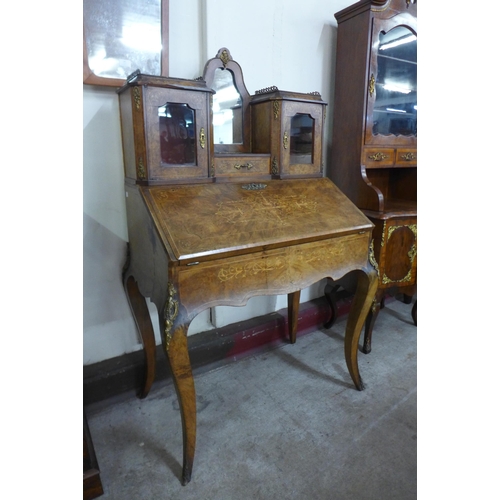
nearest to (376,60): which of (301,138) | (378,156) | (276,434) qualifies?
(378,156)

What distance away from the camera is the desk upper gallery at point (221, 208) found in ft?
4.23

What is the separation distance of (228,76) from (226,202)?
2.65 feet

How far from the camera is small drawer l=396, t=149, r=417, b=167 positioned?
236cm

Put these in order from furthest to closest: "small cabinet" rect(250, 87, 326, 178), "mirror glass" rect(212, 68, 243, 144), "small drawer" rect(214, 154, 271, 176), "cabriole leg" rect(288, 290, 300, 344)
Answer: "cabriole leg" rect(288, 290, 300, 344) → "mirror glass" rect(212, 68, 243, 144) → "small cabinet" rect(250, 87, 326, 178) → "small drawer" rect(214, 154, 271, 176)

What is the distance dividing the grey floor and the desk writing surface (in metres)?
0.90

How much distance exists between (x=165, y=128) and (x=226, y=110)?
20.4 inches

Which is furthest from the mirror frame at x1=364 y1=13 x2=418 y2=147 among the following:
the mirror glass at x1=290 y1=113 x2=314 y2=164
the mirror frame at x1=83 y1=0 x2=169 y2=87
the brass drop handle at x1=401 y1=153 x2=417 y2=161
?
the mirror frame at x1=83 y1=0 x2=169 y2=87

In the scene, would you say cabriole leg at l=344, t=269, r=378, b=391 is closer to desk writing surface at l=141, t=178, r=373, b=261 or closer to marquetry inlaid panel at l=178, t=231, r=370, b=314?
marquetry inlaid panel at l=178, t=231, r=370, b=314

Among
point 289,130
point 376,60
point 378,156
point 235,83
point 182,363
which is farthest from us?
point 378,156

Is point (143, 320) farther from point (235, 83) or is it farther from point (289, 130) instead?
point (235, 83)

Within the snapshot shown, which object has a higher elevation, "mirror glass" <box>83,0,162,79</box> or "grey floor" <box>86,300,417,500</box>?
"mirror glass" <box>83,0,162,79</box>

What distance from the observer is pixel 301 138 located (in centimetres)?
185

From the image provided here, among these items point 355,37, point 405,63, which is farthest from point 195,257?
point 405,63

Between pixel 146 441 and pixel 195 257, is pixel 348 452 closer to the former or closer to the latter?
pixel 146 441
